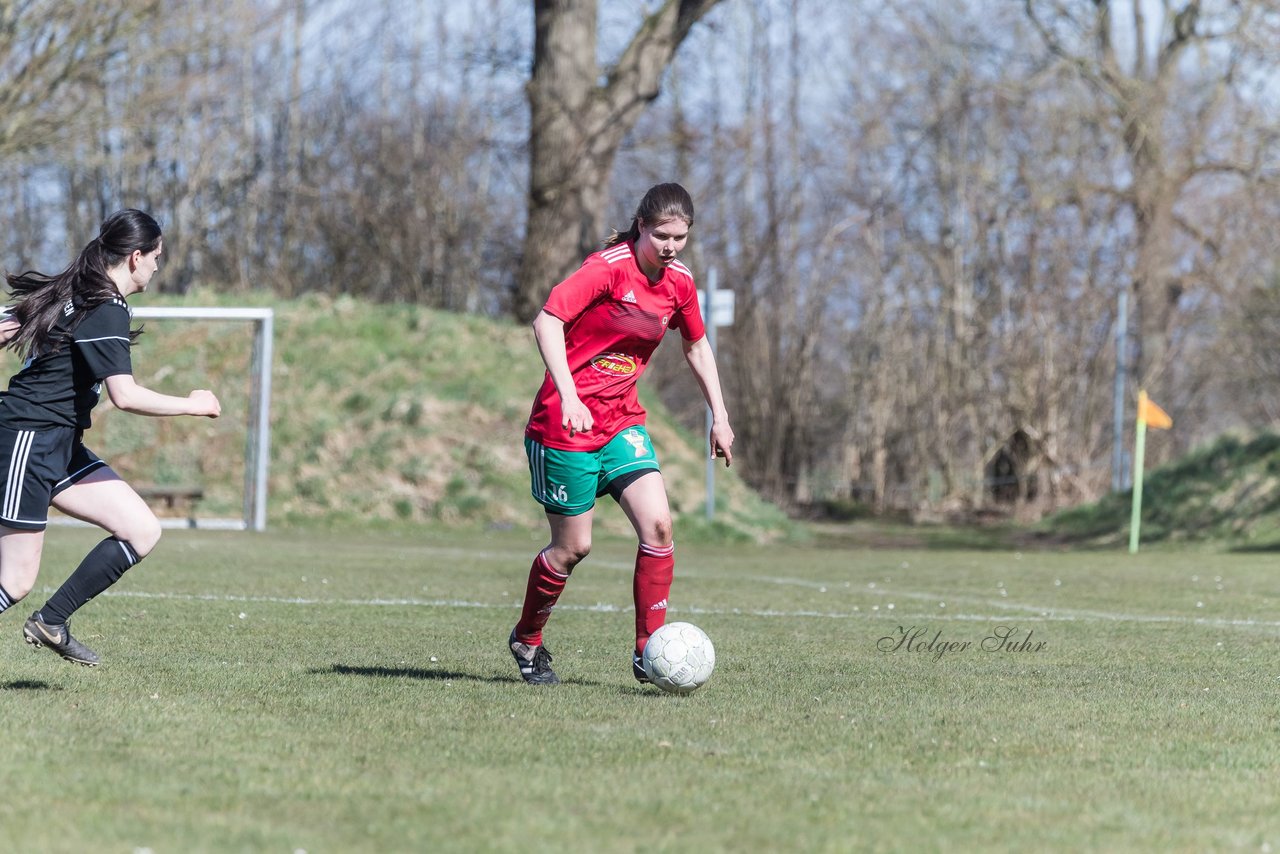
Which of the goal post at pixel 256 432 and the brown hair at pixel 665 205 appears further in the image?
the goal post at pixel 256 432

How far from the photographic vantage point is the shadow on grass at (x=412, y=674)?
6.12 m

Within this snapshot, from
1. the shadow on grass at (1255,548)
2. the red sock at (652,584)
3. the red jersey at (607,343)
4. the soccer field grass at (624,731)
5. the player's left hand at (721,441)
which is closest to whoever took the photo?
the soccer field grass at (624,731)

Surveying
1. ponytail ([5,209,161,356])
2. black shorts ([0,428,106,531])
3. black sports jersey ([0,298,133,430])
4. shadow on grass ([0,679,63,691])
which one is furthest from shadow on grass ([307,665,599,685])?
ponytail ([5,209,161,356])

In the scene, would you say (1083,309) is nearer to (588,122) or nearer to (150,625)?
(588,122)

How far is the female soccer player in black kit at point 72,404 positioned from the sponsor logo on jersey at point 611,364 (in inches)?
58.1

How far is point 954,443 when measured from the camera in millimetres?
28516

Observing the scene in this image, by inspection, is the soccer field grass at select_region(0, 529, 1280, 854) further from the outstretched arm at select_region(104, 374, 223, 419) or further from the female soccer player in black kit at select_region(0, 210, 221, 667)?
the outstretched arm at select_region(104, 374, 223, 419)

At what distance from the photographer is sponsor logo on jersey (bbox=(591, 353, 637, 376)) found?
5.99m

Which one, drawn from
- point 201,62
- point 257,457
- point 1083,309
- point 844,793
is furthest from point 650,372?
point 844,793

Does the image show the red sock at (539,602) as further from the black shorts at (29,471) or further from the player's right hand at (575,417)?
the black shorts at (29,471)

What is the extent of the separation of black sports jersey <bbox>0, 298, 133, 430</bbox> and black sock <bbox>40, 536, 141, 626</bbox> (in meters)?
0.50

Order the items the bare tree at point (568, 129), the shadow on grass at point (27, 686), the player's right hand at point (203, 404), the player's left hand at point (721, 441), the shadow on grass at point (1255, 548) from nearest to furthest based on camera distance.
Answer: the player's right hand at point (203, 404)
the shadow on grass at point (27, 686)
the player's left hand at point (721, 441)
the shadow on grass at point (1255, 548)
the bare tree at point (568, 129)

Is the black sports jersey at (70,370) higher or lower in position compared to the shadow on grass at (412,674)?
higher

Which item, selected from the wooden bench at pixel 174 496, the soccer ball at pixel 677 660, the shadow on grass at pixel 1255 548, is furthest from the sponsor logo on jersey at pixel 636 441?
the shadow on grass at pixel 1255 548
